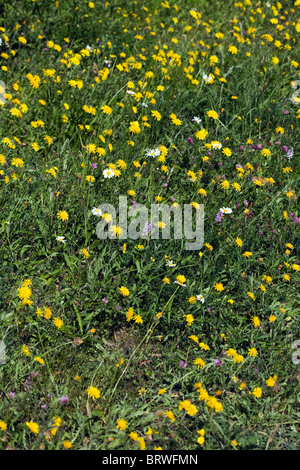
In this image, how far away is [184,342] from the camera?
9.36ft

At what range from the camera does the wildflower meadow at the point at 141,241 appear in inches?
97.8

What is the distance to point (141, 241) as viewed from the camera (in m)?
3.13

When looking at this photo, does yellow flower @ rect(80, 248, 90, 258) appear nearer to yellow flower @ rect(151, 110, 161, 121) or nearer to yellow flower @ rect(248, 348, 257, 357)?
yellow flower @ rect(248, 348, 257, 357)

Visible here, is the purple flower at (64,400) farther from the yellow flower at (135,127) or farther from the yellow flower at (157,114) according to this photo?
the yellow flower at (157,114)

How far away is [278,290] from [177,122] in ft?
5.19

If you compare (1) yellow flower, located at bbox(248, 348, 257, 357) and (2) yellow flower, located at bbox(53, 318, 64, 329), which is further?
(1) yellow flower, located at bbox(248, 348, 257, 357)

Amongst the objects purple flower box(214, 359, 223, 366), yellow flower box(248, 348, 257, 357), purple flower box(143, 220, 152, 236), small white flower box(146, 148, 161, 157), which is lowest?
purple flower box(214, 359, 223, 366)

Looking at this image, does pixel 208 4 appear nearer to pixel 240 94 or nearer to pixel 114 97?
pixel 240 94

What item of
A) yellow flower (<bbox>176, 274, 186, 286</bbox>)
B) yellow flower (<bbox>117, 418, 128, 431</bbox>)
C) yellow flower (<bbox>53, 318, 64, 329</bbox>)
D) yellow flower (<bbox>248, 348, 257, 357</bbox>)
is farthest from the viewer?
yellow flower (<bbox>176, 274, 186, 286</bbox>)

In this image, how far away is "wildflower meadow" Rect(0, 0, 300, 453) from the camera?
2.48m

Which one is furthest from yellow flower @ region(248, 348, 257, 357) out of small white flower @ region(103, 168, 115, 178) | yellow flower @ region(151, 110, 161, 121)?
yellow flower @ region(151, 110, 161, 121)

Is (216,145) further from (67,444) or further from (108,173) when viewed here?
(67,444)

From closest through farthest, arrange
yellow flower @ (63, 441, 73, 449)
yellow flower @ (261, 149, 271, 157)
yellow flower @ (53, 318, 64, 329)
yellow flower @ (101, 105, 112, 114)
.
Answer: yellow flower @ (63, 441, 73, 449) < yellow flower @ (53, 318, 64, 329) < yellow flower @ (101, 105, 112, 114) < yellow flower @ (261, 149, 271, 157)
